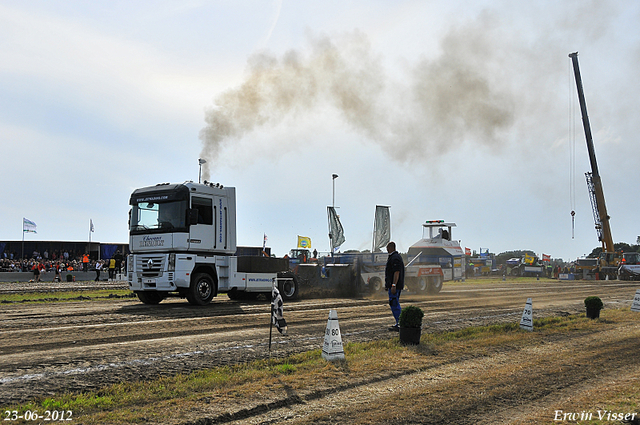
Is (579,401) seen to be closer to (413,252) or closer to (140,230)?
(140,230)

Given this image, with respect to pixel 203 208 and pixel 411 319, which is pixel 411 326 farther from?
pixel 203 208

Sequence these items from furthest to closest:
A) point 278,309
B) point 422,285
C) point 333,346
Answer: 1. point 422,285
2. point 278,309
3. point 333,346

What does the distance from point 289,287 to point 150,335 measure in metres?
9.75

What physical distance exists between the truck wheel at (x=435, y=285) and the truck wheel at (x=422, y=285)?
25cm

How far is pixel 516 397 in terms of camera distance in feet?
20.9

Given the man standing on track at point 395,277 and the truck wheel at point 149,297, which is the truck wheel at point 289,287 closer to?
the truck wheel at point 149,297

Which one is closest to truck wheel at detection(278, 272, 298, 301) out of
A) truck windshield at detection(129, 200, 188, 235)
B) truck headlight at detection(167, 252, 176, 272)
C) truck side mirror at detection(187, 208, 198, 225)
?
truck side mirror at detection(187, 208, 198, 225)

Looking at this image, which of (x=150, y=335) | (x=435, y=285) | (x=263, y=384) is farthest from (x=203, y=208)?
(x=435, y=285)

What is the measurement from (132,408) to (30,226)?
45344 millimetres

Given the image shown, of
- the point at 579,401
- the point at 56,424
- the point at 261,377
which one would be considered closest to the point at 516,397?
the point at 579,401

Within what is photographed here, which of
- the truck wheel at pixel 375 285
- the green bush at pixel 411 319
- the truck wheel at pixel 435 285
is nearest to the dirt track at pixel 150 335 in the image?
the green bush at pixel 411 319

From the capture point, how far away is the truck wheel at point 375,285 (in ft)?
75.7

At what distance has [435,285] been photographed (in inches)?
1008

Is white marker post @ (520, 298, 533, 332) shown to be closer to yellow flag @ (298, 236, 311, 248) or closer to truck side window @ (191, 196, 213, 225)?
truck side window @ (191, 196, 213, 225)
